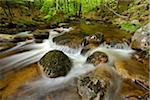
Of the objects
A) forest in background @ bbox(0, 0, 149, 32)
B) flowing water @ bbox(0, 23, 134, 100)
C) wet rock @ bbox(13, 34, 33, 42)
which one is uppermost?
forest in background @ bbox(0, 0, 149, 32)

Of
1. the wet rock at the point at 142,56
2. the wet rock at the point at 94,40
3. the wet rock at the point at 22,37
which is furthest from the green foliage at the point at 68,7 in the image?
the wet rock at the point at 142,56

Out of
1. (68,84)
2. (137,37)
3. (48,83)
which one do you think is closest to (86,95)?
(68,84)

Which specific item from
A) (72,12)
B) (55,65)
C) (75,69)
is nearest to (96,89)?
(55,65)

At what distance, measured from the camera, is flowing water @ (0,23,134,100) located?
4492mm

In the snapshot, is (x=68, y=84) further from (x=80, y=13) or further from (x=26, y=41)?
(x=80, y=13)

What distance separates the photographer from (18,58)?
5980 mm

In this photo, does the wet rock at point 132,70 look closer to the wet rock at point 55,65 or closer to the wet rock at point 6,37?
the wet rock at point 55,65

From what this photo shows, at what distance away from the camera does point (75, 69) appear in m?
5.27

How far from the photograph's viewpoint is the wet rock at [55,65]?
190 inches

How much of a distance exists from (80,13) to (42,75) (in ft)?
25.5

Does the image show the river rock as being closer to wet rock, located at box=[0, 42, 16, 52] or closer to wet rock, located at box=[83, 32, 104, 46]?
→ wet rock, located at box=[83, 32, 104, 46]

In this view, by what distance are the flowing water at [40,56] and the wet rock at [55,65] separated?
110 mm

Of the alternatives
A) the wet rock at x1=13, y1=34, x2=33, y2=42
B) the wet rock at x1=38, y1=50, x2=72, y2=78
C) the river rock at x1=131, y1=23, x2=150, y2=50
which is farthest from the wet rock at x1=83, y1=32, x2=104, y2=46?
the wet rock at x1=13, y1=34, x2=33, y2=42

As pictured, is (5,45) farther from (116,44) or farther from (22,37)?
(116,44)
